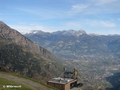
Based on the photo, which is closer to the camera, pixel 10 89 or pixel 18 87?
pixel 10 89

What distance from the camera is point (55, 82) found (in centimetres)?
5347

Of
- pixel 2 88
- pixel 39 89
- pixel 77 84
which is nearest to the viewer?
pixel 2 88

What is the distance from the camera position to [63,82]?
5225 centimetres

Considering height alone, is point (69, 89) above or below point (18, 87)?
below

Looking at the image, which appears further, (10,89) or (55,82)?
(55,82)

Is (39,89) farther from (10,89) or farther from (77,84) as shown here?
(77,84)

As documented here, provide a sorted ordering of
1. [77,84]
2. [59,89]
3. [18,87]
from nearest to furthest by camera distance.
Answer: [18,87] → [59,89] → [77,84]

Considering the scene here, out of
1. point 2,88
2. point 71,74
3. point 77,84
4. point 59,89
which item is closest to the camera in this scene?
point 2,88

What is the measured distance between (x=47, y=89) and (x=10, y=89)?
11063 mm

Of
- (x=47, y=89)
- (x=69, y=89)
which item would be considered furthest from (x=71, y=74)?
(x=47, y=89)

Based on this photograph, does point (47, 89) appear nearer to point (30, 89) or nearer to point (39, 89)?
point (39, 89)

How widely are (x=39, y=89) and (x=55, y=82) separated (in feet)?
39.7

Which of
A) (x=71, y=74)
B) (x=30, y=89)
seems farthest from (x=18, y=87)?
(x=71, y=74)

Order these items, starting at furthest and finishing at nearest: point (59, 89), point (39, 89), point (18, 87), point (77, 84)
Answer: point (77, 84), point (59, 89), point (39, 89), point (18, 87)
